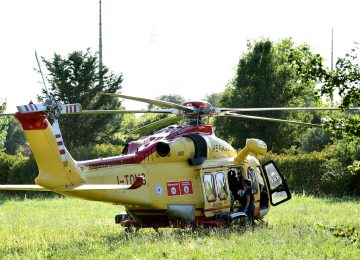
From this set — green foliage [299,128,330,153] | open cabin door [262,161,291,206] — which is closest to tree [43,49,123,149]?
green foliage [299,128,330,153]

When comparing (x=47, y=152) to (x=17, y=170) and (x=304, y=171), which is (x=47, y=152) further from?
(x=17, y=170)

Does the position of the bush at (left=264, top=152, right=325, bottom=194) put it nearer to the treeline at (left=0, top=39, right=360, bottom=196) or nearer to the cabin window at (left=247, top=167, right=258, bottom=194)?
the treeline at (left=0, top=39, right=360, bottom=196)

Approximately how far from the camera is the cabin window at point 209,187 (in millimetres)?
15516

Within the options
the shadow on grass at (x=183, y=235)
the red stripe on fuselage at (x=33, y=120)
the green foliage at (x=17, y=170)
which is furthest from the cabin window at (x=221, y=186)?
the green foliage at (x=17, y=170)

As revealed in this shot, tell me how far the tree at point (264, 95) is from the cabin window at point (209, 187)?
31.6 meters

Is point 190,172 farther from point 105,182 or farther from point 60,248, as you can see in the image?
point 60,248

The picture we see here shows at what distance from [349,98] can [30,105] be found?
5936mm

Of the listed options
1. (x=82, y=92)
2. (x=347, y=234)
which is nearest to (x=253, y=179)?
(x=347, y=234)

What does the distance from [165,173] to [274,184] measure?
3.94m

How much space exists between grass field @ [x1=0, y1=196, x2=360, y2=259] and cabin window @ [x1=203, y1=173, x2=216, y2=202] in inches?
37.4

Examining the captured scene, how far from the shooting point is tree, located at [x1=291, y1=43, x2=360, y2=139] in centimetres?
995

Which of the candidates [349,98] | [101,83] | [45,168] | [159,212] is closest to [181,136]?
[159,212]

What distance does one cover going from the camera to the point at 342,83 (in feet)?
32.9

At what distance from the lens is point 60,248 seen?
1263 cm
